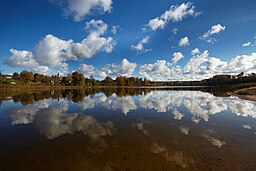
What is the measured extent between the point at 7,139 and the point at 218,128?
14254 mm

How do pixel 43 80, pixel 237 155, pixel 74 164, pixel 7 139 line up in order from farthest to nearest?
pixel 43 80, pixel 7 139, pixel 237 155, pixel 74 164

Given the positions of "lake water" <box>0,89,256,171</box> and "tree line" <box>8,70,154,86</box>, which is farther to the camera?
"tree line" <box>8,70,154,86</box>

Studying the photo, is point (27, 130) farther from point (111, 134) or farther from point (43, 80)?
point (43, 80)

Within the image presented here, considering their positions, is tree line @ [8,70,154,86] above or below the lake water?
above

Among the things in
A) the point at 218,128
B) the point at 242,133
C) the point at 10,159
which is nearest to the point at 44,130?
the point at 10,159

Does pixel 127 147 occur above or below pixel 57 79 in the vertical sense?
below

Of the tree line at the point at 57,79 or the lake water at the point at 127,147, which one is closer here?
the lake water at the point at 127,147

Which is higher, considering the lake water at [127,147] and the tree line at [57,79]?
the tree line at [57,79]

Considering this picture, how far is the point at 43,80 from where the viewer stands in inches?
4454

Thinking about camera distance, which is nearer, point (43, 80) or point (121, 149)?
point (121, 149)

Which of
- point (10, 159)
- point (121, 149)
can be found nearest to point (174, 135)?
point (121, 149)

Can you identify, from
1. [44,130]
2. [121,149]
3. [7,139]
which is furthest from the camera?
[44,130]

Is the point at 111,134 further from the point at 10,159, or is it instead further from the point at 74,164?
the point at 10,159

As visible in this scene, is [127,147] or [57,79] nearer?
[127,147]
